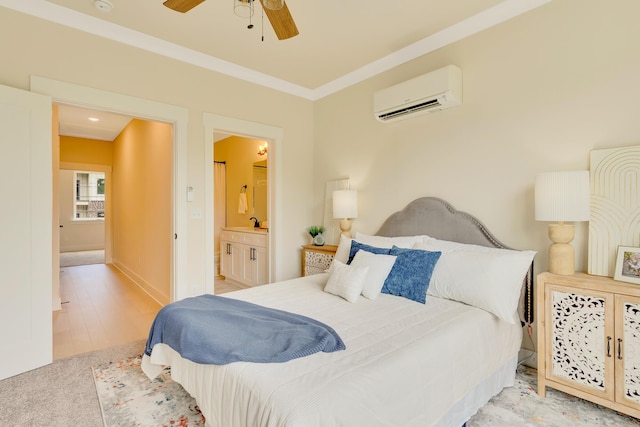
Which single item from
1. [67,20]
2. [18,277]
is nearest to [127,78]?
[67,20]

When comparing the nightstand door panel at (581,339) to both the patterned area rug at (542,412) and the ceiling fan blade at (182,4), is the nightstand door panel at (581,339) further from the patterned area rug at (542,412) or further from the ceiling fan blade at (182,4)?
the ceiling fan blade at (182,4)

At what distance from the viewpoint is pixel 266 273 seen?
433cm

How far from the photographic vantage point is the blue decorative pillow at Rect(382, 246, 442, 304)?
2279mm

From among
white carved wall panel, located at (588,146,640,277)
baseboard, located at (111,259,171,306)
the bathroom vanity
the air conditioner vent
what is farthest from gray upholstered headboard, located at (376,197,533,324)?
baseboard, located at (111,259,171,306)

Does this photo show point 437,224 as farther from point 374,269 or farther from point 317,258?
point 317,258

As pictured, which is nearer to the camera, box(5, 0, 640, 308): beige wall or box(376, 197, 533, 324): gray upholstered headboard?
box(5, 0, 640, 308): beige wall

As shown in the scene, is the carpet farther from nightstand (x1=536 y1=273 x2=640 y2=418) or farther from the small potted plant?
nightstand (x1=536 y1=273 x2=640 y2=418)

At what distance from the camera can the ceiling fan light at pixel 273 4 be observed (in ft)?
5.51

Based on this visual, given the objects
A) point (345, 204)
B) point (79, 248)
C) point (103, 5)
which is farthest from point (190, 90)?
point (79, 248)

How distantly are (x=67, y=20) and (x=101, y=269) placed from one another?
215 inches

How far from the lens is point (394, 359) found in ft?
4.58

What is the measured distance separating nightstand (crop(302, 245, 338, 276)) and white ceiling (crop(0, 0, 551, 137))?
6.76ft

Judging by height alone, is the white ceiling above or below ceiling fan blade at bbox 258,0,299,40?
above

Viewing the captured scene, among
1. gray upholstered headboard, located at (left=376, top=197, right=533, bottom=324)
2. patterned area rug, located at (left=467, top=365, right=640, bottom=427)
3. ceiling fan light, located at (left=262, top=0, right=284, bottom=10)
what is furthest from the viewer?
gray upholstered headboard, located at (left=376, top=197, right=533, bottom=324)
